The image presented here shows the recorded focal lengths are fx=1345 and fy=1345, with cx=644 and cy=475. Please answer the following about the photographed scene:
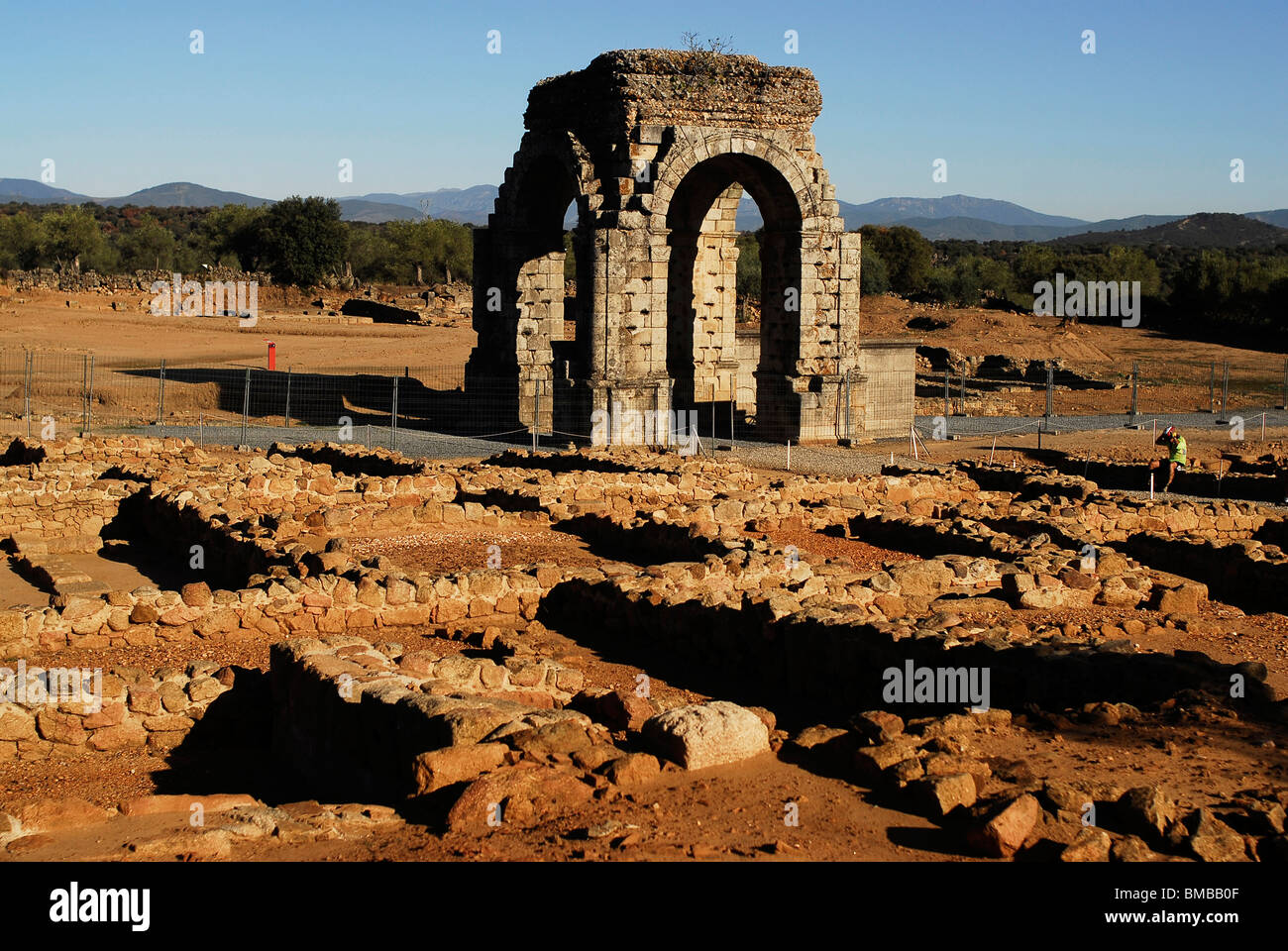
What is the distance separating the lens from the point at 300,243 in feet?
225

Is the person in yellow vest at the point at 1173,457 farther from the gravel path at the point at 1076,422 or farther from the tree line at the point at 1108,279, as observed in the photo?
the tree line at the point at 1108,279

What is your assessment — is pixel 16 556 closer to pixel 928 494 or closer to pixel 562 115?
pixel 928 494

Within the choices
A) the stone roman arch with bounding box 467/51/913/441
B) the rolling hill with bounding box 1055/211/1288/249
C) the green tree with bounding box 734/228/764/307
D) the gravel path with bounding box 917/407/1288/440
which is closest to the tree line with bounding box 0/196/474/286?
the green tree with bounding box 734/228/764/307

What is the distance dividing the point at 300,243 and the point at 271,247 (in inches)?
62.6

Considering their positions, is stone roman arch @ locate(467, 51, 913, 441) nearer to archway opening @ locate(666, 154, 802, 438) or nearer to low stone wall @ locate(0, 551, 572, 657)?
archway opening @ locate(666, 154, 802, 438)

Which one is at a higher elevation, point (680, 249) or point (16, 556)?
point (680, 249)

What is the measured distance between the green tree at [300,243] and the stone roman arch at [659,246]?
136ft

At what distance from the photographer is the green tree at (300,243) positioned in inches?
2703

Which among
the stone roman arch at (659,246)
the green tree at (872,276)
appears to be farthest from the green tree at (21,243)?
→ the stone roman arch at (659,246)

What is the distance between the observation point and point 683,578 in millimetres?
12359

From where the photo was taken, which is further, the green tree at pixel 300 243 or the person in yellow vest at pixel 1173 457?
the green tree at pixel 300 243

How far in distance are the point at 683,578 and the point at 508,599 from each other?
64.8 inches

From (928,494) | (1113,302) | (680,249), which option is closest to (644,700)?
(928,494)
